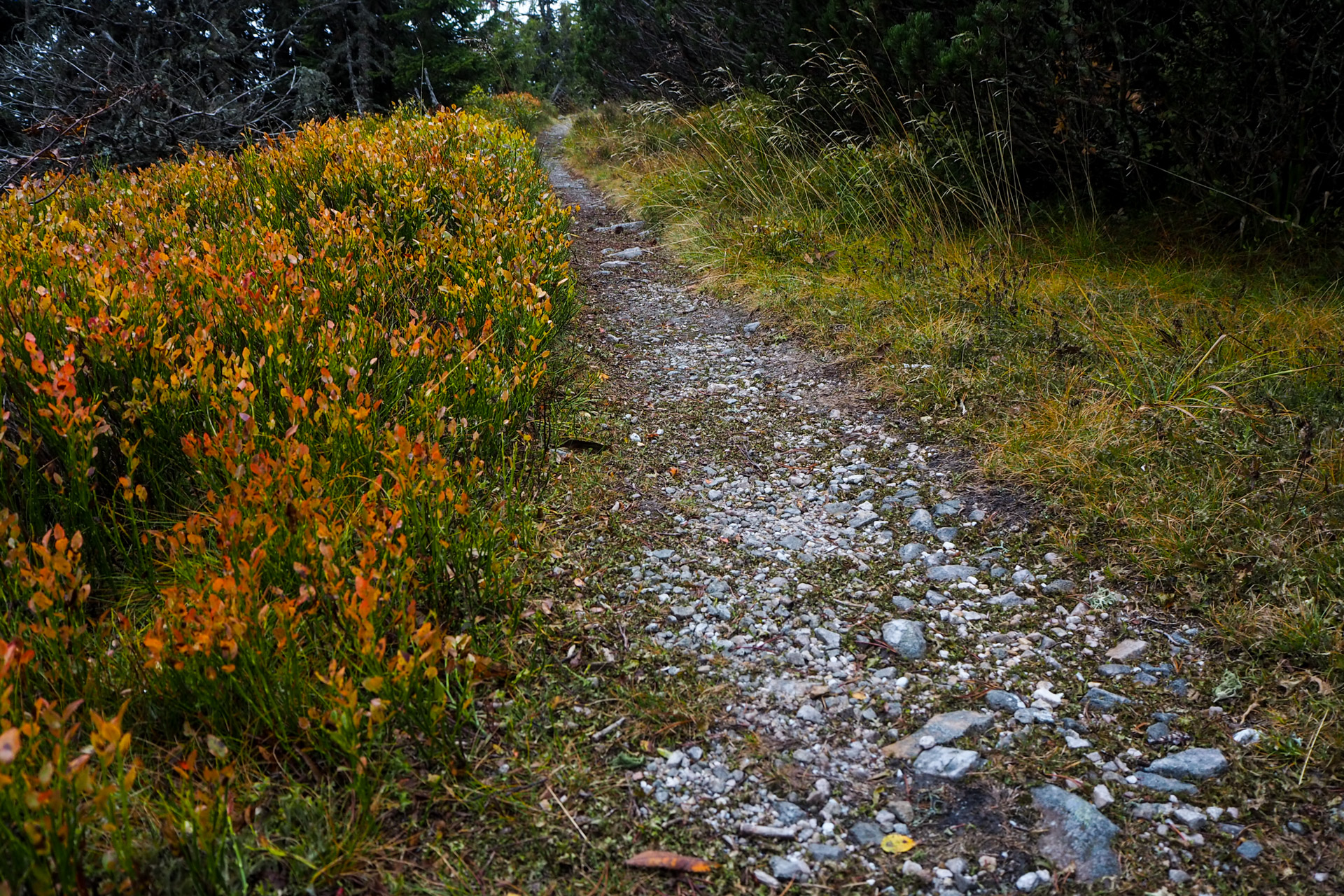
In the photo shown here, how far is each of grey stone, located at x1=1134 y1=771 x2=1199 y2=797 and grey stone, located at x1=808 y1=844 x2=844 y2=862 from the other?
29.2 inches

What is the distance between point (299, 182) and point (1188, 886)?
6103 mm

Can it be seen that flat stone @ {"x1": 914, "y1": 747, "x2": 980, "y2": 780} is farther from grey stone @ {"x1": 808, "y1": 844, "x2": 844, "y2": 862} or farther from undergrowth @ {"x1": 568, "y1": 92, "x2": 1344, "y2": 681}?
undergrowth @ {"x1": 568, "y1": 92, "x2": 1344, "y2": 681}

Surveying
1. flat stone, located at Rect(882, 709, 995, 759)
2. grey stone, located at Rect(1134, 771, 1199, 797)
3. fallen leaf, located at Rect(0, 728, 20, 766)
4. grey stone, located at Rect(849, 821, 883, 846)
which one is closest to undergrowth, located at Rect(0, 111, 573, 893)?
fallen leaf, located at Rect(0, 728, 20, 766)

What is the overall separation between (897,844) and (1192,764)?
77 centimetres

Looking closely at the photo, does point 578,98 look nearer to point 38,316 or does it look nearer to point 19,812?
point 38,316

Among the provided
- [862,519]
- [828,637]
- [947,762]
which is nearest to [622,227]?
[862,519]

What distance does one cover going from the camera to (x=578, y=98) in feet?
76.7

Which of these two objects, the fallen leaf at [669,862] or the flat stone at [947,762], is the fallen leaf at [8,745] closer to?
the fallen leaf at [669,862]

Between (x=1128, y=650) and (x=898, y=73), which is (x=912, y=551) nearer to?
(x=1128, y=650)

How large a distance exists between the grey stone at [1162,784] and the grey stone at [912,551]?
1.04m

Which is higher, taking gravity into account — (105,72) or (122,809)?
(105,72)

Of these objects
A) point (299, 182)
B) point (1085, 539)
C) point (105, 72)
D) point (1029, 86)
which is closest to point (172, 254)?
point (299, 182)

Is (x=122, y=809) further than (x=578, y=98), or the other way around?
(x=578, y=98)

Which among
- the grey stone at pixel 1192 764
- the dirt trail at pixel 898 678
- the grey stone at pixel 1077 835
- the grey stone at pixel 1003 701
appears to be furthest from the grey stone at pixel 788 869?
the grey stone at pixel 1192 764
